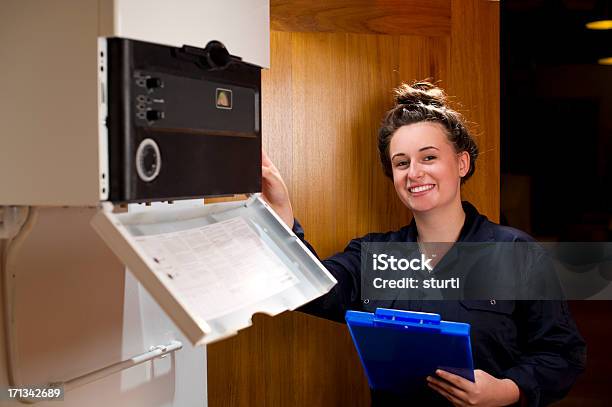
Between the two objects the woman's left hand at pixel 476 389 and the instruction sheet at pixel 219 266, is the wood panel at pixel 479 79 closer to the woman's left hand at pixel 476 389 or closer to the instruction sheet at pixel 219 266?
the woman's left hand at pixel 476 389

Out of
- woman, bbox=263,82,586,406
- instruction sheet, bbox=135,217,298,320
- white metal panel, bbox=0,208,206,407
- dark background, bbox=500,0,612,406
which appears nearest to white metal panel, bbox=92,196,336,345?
instruction sheet, bbox=135,217,298,320

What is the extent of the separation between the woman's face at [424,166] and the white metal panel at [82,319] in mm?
764

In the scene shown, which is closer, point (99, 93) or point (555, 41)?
point (99, 93)

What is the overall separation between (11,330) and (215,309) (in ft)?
1.38

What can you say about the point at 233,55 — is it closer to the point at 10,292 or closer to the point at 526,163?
the point at 10,292

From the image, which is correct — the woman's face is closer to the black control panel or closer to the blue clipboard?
the blue clipboard

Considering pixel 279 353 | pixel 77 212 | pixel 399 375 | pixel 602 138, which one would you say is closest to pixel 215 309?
pixel 77 212

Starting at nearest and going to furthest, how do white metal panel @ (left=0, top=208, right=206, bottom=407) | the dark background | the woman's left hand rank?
white metal panel @ (left=0, top=208, right=206, bottom=407), the woman's left hand, the dark background

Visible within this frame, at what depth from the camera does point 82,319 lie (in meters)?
1.41

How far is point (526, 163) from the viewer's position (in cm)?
247

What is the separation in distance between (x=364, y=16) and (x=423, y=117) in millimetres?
380

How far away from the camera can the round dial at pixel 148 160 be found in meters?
1.02

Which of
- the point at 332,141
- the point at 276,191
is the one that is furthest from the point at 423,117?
the point at 276,191

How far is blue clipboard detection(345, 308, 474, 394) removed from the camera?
1.53m
